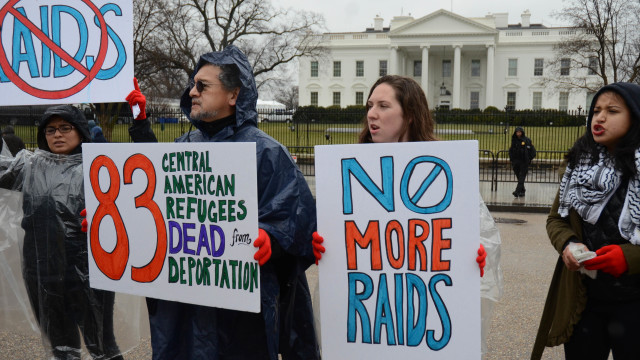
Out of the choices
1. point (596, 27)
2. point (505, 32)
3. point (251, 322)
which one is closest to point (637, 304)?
point (251, 322)

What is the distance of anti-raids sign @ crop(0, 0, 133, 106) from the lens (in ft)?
10.3

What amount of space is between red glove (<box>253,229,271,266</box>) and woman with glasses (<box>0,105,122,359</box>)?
55.0 inches

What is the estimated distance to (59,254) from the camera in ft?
10.5

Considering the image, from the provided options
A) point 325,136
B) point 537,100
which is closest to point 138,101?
point 325,136

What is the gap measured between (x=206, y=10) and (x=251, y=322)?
32.7 m

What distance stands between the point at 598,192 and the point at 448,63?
6996 centimetres

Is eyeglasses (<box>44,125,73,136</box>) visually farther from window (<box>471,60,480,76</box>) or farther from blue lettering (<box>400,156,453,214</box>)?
window (<box>471,60,480,76</box>)

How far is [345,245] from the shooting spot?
2387mm

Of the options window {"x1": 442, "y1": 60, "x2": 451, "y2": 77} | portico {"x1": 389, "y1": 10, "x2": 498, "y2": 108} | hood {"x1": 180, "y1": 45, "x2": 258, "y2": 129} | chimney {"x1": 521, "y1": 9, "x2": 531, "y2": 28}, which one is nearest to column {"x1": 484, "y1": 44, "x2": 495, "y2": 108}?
portico {"x1": 389, "y1": 10, "x2": 498, "y2": 108}

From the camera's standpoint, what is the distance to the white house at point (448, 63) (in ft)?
215

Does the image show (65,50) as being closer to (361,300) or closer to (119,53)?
(119,53)

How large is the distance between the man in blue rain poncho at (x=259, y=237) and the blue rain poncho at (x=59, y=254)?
2.67ft

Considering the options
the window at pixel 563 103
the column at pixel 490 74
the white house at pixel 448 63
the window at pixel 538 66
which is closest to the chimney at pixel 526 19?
the white house at pixel 448 63

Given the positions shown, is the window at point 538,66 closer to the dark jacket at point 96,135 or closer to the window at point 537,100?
the window at point 537,100
